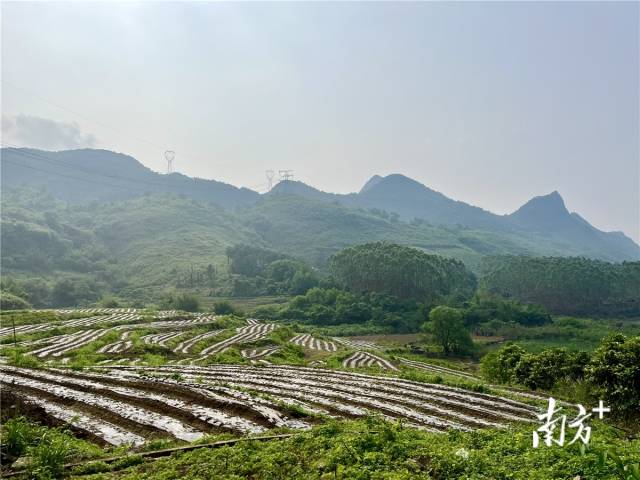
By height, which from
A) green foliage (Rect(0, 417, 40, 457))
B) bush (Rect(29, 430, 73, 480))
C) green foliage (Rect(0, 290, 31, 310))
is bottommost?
green foliage (Rect(0, 290, 31, 310))

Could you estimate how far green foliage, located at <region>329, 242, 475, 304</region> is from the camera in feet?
355

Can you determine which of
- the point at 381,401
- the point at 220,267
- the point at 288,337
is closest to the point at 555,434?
the point at 381,401

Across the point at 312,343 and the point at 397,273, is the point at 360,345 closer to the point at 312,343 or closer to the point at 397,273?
the point at 312,343

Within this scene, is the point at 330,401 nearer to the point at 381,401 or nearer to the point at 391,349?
the point at 381,401

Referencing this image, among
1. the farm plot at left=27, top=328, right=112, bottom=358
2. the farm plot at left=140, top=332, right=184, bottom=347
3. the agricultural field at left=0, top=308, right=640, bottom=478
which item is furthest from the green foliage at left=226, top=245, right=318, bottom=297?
the agricultural field at left=0, top=308, right=640, bottom=478

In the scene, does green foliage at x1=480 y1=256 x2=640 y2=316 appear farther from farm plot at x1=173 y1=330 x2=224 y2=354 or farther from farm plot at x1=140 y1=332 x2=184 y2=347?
farm plot at x1=140 y1=332 x2=184 y2=347

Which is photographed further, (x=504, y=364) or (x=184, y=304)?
(x=184, y=304)

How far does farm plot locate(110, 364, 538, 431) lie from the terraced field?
4 cm

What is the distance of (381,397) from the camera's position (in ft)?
57.9

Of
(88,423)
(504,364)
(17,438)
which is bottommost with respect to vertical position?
(88,423)

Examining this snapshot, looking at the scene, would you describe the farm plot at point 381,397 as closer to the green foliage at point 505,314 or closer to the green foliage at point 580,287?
the green foliage at point 505,314

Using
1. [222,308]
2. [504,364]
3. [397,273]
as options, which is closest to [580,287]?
[397,273]

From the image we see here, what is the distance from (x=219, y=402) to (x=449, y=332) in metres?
50.0

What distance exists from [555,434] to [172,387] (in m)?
13.3
